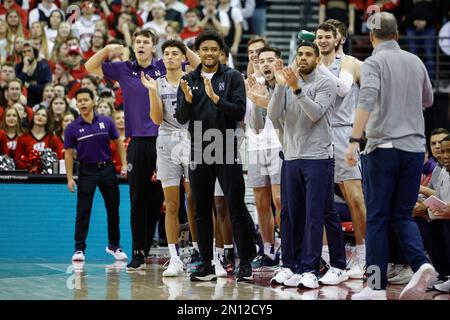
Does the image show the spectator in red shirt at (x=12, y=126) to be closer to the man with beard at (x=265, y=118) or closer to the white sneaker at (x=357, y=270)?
the man with beard at (x=265, y=118)

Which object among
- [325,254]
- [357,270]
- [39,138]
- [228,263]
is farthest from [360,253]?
[39,138]

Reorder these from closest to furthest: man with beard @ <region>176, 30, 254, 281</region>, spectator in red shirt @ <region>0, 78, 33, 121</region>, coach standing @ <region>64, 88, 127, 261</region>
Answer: man with beard @ <region>176, 30, 254, 281</region>
coach standing @ <region>64, 88, 127, 261</region>
spectator in red shirt @ <region>0, 78, 33, 121</region>

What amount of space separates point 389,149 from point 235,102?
1.85 m

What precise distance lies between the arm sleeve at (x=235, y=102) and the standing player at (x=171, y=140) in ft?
3.15

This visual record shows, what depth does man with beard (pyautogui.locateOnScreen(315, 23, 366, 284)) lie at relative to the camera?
28.9ft

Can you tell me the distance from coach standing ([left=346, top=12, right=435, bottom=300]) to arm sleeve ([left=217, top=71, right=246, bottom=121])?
61.7 inches

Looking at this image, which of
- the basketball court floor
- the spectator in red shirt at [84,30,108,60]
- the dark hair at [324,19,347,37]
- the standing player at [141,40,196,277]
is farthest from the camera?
the spectator in red shirt at [84,30,108,60]

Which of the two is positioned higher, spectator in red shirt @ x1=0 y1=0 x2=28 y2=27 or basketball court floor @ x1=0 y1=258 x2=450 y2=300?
spectator in red shirt @ x1=0 y1=0 x2=28 y2=27

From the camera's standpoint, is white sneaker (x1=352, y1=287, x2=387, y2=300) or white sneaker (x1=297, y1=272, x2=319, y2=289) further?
white sneaker (x1=297, y1=272, x2=319, y2=289)

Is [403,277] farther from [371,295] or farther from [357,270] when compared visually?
[371,295]

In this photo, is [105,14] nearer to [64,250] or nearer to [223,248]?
[64,250]

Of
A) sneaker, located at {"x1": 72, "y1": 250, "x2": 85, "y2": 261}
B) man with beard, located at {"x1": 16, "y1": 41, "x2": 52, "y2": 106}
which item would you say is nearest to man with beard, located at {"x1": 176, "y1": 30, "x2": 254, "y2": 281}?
sneaker, located at {"x1": 72, "y1": 250, "x2": 85, "y2": 261}

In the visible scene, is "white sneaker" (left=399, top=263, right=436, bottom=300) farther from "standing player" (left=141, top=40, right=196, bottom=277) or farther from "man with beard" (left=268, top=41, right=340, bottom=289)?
"standing player" (left=141, top=40, right=196, bottom=277)
